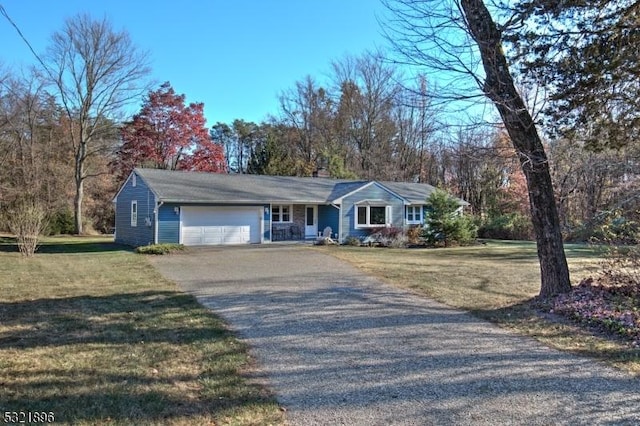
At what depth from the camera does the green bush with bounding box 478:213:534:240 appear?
96.8 feet

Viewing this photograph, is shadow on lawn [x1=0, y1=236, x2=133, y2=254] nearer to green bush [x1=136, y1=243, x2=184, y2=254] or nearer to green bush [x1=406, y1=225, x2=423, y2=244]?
green bush [x1=136, y1=243, x2=184, y2=254]

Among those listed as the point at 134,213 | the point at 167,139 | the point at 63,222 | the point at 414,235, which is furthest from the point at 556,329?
the point at 63,222

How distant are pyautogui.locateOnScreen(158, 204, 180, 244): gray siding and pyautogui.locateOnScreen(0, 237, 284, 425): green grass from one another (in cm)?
1075

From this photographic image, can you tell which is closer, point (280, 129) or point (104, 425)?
point (104, 425)

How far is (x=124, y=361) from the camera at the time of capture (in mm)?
5047

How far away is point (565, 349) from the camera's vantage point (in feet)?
18.5

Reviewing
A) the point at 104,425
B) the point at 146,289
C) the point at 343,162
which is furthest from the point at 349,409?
the point at 343,162

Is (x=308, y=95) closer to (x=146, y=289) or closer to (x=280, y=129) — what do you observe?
(x=280, y=129)

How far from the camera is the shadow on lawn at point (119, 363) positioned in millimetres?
3863

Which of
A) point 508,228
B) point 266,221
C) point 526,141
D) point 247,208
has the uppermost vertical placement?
point 526,141

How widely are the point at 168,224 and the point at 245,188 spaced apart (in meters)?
5.02

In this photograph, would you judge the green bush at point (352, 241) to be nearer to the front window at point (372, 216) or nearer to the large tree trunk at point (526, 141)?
the front window at point (372, 216)

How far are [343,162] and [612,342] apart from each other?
105 feet

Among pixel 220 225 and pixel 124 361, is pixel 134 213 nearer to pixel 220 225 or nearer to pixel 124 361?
pixel 220 225
